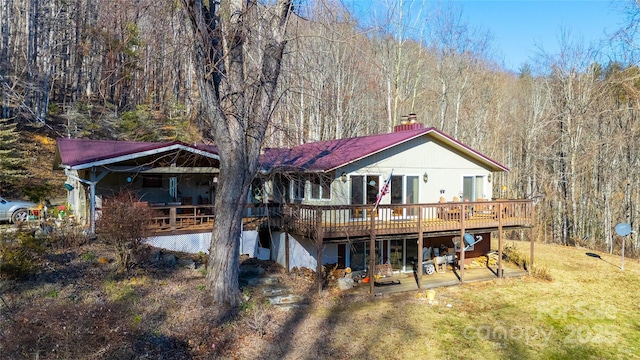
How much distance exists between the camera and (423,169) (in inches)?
571

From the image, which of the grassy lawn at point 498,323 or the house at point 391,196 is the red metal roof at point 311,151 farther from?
the grassy lawn at point 498,323

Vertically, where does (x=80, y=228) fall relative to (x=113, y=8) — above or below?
below

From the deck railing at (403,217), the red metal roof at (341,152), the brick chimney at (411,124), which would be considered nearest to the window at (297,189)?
the red metal roof at (341,152)

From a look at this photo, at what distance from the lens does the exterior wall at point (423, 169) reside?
1317 centimetres

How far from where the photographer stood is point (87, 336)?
6.59 metres

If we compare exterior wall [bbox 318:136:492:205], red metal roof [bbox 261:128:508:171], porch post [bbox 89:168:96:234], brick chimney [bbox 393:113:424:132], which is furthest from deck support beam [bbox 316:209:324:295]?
porch post [bbox 89:168:96:234]

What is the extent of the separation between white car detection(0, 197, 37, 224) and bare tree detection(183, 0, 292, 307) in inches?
456

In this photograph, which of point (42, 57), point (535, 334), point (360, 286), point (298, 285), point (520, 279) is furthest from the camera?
point (42, 57)

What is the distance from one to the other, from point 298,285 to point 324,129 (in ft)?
51.2

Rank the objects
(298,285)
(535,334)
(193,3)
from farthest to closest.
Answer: (298,285) < (535,334) < (193,3)

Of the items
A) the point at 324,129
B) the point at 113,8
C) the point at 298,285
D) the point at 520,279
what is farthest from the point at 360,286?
the point at 324,129

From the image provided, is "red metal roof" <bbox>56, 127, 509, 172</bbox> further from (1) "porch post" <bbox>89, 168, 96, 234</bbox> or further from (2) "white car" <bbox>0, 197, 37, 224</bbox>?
(2) "white car" <bbox>0, 197, 37, 224</bbox>

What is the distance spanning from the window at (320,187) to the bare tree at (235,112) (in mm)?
4477

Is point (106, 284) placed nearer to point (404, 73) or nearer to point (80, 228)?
point (80, 228)
